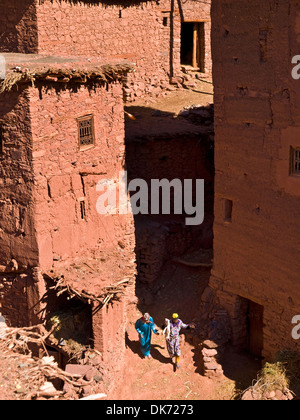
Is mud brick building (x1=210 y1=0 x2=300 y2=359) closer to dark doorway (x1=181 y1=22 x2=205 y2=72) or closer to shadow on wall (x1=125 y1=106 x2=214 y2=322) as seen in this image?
shadow on wall (x1=125 y1=106 x2=214 y2=322)

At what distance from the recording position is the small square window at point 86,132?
15.1 meters

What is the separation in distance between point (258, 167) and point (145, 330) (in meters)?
4.16

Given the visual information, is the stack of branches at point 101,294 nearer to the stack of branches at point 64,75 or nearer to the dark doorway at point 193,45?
the stack of branches at point 64,75

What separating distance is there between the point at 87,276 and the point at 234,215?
3312mm

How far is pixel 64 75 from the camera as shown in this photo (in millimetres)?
14188

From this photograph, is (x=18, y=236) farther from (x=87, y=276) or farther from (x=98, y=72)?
(x=98, y=72)

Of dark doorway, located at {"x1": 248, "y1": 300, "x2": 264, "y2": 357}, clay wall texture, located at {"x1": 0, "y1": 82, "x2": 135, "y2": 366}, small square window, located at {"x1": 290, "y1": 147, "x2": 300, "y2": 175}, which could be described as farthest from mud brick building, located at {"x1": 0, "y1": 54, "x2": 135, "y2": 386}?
small square window, located at {"x1": 290, "y1": 147, "x2": 300, "y2": 175}

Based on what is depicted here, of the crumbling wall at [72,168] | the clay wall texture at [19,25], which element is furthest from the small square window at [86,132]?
the clay wall texture at [19,25]

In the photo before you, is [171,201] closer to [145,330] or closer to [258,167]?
[145,330]

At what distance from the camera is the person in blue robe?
15648 mm

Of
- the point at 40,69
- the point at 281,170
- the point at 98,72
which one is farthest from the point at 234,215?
the point at 40,69

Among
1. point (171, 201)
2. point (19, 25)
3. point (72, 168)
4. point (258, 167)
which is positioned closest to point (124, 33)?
point (19, 25)

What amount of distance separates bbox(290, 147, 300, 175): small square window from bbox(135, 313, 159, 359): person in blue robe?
434 centimetres

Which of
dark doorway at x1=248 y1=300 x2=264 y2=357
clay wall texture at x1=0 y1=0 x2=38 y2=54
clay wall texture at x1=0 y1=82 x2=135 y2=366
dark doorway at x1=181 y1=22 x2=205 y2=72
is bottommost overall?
dark doorway at x1=248 y1=300 x2=264 y2=357
